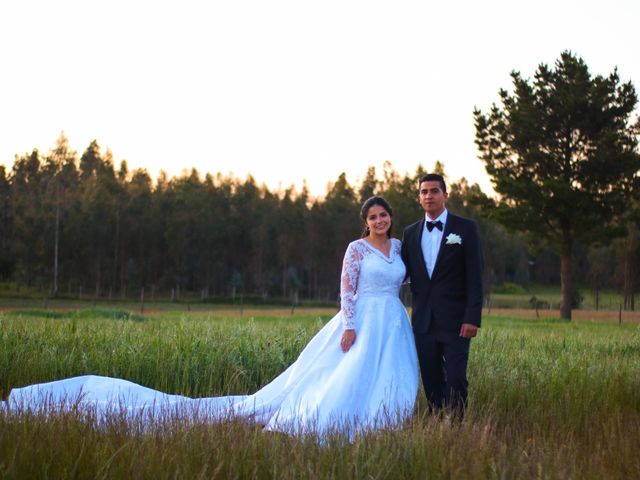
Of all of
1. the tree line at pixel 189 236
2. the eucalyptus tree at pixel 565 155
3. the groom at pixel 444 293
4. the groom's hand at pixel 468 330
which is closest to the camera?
the groom's hand at pixel 468 330

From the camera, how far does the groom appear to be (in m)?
6.12

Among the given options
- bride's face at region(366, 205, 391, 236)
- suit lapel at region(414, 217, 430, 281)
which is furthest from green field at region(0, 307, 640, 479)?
bride's face at region(366, 205, 391, 236)

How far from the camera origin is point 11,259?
62.8 m

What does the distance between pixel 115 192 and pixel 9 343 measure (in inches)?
2312

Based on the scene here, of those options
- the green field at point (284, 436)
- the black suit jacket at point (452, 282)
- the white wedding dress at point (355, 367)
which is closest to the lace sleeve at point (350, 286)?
the white wedding dress at point (355, 367)

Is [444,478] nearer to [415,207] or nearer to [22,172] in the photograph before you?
[415,207]

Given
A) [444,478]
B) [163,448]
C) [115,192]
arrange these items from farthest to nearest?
[115,192] → [163,448] → [444,478]

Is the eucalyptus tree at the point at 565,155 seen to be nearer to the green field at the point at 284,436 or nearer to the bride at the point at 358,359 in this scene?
the green field at the point at 284,436

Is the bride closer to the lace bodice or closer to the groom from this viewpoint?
the lace bodice

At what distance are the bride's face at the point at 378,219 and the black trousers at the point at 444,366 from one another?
1059 mm

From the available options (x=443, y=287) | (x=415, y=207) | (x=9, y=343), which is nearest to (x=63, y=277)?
(x=415, y=207)

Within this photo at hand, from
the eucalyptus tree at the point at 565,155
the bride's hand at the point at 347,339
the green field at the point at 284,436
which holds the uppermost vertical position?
the eucalyptus tree at the point at 565,155

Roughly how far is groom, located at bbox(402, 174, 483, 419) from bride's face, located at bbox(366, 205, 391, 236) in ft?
1.31

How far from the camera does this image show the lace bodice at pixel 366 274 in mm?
6688
